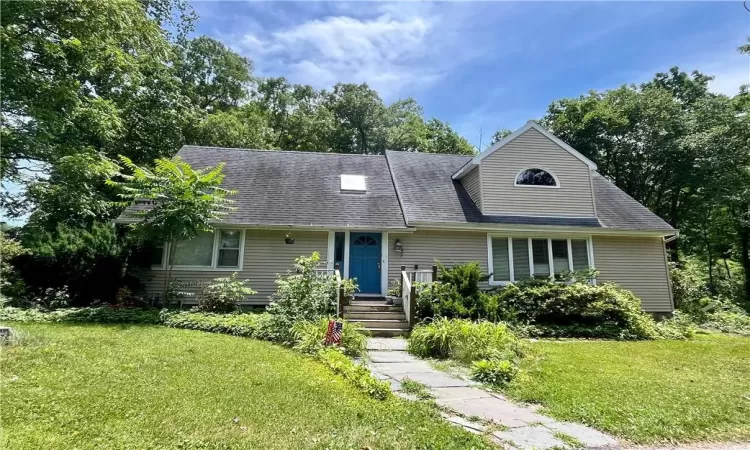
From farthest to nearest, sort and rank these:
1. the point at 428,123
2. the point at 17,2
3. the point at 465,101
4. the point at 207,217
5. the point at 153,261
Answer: the point at 428,123, the point at 465,101, the point at 153,261, the point at 207,217, the point at 17,2

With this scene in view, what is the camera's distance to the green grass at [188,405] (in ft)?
10.6

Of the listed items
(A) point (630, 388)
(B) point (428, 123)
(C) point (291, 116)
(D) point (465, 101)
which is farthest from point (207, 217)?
(B) point (428, 123)

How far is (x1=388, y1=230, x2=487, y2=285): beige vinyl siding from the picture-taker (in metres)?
12.2

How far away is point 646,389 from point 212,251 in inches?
434

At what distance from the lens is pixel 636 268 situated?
13.1 meters

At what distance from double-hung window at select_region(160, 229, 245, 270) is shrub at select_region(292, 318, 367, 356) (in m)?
5.21

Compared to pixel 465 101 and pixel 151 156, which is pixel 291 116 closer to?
pixel 151 156

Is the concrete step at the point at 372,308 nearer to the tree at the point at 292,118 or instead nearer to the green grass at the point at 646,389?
the green grass at the point at 646,389

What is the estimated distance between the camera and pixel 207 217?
34.2 feet

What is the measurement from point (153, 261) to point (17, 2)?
6882mm

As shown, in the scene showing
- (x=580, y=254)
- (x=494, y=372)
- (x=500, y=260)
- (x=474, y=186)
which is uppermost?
(x=474, y=186)

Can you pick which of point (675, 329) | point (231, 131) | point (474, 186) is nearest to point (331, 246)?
point (474, 186)

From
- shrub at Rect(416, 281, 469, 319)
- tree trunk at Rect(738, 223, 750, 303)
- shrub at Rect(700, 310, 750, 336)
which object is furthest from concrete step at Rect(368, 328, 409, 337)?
tree trunk at Rect(738, 223, 750, 303)

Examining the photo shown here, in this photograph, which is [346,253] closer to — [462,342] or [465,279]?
[465,279]
